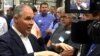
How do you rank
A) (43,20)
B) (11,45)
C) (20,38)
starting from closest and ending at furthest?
1. (11,45)
2. (20,38)
3. (43,20)

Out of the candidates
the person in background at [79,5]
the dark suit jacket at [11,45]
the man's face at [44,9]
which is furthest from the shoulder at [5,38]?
the man's face at [44,9]

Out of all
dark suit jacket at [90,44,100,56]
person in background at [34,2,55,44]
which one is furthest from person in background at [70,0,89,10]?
person in background at [34,2,55,44]

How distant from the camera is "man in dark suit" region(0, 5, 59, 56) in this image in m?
2.78

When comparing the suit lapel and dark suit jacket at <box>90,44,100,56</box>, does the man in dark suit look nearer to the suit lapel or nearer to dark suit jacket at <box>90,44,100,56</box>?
the suit lapel

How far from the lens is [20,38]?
2932 millimetres

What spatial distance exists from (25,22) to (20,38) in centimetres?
16

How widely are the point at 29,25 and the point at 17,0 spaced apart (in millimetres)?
11941


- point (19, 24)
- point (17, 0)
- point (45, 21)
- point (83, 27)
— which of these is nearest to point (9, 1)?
point (17, 0)

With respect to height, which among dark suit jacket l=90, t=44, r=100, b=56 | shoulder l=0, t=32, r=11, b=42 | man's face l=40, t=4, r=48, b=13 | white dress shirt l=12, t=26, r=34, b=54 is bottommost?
man's face l=40, t=4, r=48, b=13

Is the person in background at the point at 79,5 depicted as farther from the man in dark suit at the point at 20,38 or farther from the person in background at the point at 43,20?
the person in background at the point at 43,20

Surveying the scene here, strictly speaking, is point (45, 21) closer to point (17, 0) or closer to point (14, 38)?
point (14, 38)

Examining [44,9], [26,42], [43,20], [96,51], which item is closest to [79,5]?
[96,51]

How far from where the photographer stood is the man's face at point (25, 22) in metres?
2.94

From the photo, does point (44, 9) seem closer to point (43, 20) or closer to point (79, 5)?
point (43, 20)
